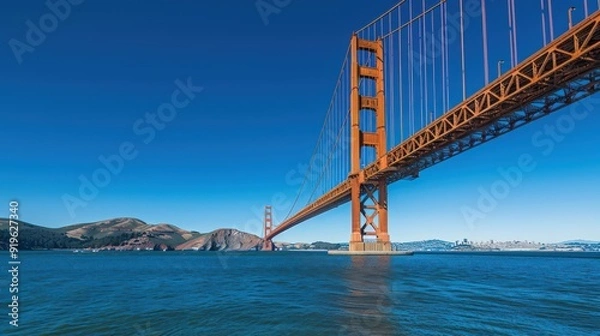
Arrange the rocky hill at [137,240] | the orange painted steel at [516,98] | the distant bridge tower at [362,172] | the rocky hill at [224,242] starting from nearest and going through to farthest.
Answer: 1. the orange painted steel at [516,98]
2. the distant bridge tower at [362,172]
3. the rocky hill at [137,240]
4. the rocky hill at [224,242]

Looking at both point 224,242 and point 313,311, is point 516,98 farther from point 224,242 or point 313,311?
point 224,242

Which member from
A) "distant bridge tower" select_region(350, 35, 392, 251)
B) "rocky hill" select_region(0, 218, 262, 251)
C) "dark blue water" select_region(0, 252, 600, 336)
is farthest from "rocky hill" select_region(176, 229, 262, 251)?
"dark blue water" select_region(0, 252, 600, 336)

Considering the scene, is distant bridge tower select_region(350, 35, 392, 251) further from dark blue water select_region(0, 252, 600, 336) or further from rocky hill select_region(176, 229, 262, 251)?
rocky hill select_region(176, 229, 262, 251)

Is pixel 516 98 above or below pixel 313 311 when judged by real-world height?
above

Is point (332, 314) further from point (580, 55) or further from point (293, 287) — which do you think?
point (580, 55)

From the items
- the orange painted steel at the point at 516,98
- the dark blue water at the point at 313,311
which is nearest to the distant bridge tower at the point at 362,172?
the orange painted steel at the point at 516,98

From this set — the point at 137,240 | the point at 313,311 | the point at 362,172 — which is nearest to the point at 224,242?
the point at 137,240

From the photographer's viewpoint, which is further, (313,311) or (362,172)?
(362,172)

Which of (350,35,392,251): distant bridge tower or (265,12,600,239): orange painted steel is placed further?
(350,35,392,251): distant bridge tower

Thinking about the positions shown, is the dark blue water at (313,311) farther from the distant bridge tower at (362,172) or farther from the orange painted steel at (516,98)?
the distant bridge tower at (362,172)
